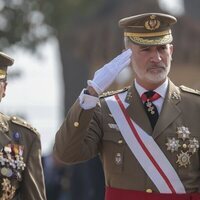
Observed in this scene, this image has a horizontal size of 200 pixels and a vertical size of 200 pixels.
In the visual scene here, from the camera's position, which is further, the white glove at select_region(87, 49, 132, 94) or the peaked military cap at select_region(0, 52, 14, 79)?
the peaked military cap at select_region(0, 52, 14, 79)

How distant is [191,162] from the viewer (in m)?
8.27

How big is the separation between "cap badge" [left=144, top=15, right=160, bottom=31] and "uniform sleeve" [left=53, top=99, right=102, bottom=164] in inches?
27.7

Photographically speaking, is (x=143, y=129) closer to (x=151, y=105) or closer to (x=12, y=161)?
(x=151, y=105)

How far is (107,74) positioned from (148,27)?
0.63m

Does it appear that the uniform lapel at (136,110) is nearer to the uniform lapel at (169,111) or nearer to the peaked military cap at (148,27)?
the uniform lapel at (169,111)

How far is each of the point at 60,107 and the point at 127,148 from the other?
19082mm

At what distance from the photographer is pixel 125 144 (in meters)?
8.38

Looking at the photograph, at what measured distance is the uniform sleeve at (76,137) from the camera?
809 centimetres

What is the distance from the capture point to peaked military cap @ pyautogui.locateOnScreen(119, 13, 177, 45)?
8516 millimetres

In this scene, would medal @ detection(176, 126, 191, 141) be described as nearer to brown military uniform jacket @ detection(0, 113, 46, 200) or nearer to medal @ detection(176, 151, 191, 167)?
medal @ detection(176, 151, 191, 167)

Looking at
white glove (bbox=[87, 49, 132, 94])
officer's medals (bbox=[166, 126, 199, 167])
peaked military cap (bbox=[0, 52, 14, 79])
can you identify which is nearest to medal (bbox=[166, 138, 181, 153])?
officer's medals (bbox=[166, 126, 199, 167])

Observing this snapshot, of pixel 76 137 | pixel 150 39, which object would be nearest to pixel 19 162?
pixel 76 137

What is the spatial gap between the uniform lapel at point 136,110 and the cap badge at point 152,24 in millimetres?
409

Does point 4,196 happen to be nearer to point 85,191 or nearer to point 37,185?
point 37,185
